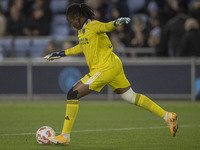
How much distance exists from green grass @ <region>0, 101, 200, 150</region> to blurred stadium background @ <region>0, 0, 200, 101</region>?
0.59 meters

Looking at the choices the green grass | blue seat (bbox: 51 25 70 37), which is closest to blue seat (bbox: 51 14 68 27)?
blue seat (bbox: 51 25 70 37)

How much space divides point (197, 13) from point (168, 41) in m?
1.33

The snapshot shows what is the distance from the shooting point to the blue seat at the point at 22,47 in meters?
18.5

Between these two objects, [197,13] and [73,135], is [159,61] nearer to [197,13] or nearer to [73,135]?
[197,13]

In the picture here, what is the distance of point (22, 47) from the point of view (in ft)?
61.1

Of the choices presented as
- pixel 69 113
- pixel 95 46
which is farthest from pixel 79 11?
pixel 69 113

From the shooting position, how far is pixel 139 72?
53.8ft

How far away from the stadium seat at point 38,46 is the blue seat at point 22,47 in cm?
17

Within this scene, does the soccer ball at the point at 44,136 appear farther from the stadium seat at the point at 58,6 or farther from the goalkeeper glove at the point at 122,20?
the stadium seat at the point at 58,6

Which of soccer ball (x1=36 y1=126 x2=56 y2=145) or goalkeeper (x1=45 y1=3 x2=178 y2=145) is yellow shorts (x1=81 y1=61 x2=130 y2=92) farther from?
soccer ball (x1=36 y1=126 x2=56 y2=145)

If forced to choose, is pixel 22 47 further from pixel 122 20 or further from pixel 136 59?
pixel 122 20

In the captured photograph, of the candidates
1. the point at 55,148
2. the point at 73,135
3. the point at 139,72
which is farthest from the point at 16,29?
the point at 55,148

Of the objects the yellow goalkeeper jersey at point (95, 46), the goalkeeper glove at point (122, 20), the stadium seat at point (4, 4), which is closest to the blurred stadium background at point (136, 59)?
the stadium seat at point (4, 4)

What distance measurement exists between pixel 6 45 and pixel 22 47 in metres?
0.74
